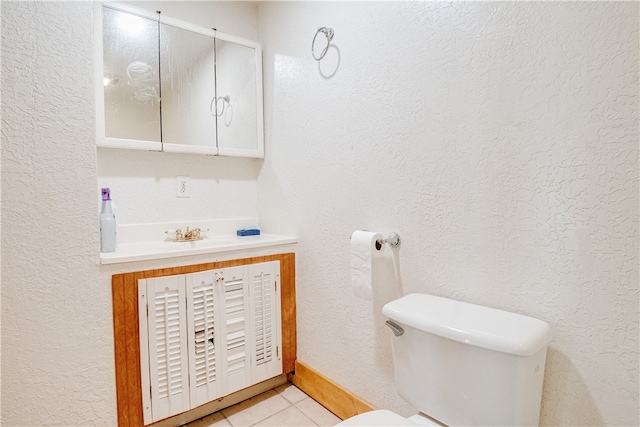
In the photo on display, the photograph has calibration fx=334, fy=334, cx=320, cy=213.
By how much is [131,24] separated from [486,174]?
177 centimetres

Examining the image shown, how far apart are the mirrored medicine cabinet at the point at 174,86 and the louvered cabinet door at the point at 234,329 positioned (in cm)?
77

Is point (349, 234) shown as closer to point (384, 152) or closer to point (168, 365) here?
point (384, 152)

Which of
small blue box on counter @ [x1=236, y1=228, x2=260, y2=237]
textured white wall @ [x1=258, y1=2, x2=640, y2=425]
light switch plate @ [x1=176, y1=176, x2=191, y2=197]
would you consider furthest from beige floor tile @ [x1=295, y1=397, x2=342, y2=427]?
light switch plate @ [x1=176, y1=176, x2=191, y2=197]

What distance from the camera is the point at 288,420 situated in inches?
60.7

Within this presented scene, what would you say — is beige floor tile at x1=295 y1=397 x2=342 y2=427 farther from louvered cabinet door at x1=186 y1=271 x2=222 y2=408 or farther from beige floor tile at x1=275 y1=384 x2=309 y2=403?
louvered cabinet door at x1=186 y1=271 x2=222 y2=408

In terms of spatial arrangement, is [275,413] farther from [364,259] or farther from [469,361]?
[469,361]

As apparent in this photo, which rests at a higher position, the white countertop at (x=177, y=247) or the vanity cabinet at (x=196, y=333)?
the white countertop at (x=177, y=247)

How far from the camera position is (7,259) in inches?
44.1

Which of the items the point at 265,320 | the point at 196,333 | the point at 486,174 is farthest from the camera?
the point at 265,320

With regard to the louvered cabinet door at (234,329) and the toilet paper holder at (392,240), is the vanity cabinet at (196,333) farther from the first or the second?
the toilet paper holder at (392,240)

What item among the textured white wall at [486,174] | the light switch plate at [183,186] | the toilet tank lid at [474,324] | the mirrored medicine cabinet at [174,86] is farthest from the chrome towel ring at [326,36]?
the toilet tank lid at [474,324]

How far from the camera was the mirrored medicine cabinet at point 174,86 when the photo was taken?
1.61 m

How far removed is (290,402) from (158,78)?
180cm

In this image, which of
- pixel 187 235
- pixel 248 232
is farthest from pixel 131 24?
pixel 248 232
